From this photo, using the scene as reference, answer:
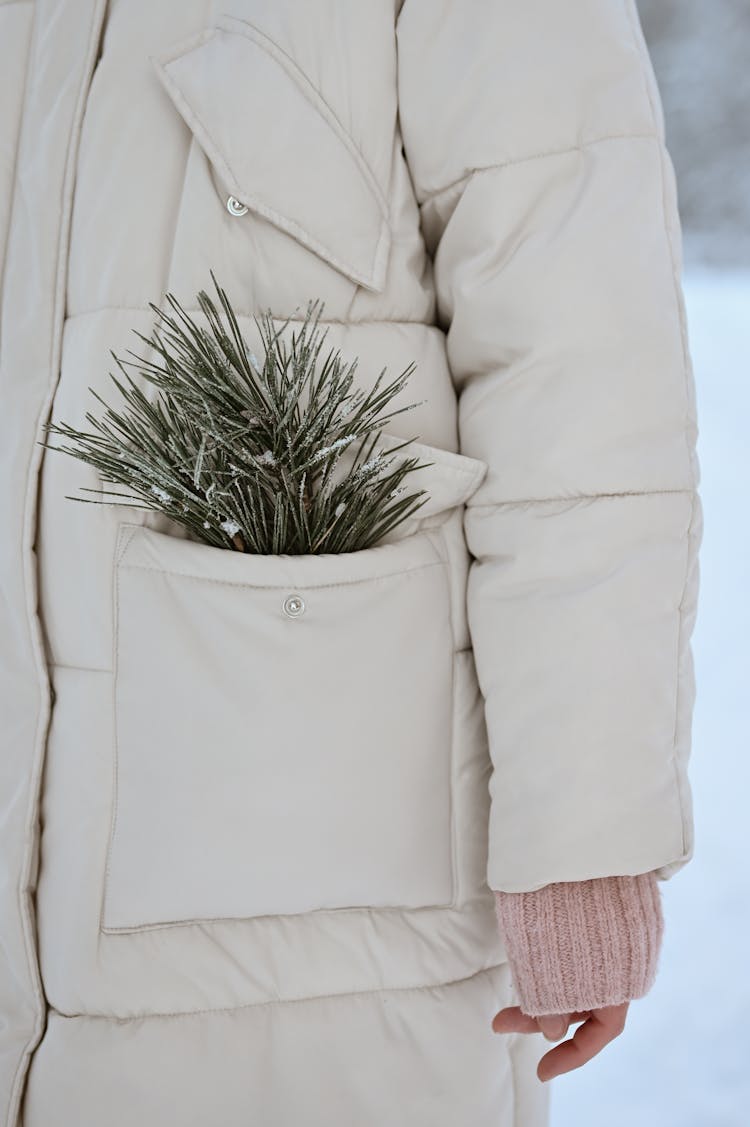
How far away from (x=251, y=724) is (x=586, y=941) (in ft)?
1.09

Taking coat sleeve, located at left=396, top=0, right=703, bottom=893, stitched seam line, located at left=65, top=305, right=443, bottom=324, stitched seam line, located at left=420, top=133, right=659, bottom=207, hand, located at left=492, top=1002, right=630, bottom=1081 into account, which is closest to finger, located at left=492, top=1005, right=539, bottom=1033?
hand, located at left=492, top=1002, right=630, bottom=1081

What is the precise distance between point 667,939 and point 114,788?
2.68 feet

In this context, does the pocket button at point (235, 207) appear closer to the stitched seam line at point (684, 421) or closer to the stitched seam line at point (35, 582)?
the stitched seam line at point (35, 582)

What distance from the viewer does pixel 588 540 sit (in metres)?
0.87

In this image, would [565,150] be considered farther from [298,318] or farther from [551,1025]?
[551,1025]

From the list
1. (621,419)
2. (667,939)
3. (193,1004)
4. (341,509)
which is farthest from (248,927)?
(667,939)

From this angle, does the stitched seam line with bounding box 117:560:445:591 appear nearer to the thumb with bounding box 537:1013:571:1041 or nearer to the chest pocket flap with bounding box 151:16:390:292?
the chest pocket flap with bounding box 151:16:390:292

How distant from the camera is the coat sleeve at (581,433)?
0.87m

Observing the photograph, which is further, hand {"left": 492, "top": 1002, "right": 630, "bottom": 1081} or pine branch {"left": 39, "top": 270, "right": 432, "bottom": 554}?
hand {"left": 492, "top": 1002, "right": 630, "bottom": 1081}

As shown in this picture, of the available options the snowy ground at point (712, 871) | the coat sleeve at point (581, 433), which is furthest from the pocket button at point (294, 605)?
the snowy ground at point (712, 871)

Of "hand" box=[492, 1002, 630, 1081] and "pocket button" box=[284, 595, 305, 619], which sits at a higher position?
"pocket button" box=[284, 595, 305, 619]

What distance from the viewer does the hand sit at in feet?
3.05

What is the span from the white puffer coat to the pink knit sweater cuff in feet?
0.09

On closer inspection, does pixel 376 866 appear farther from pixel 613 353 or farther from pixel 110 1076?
pixel 613 353
